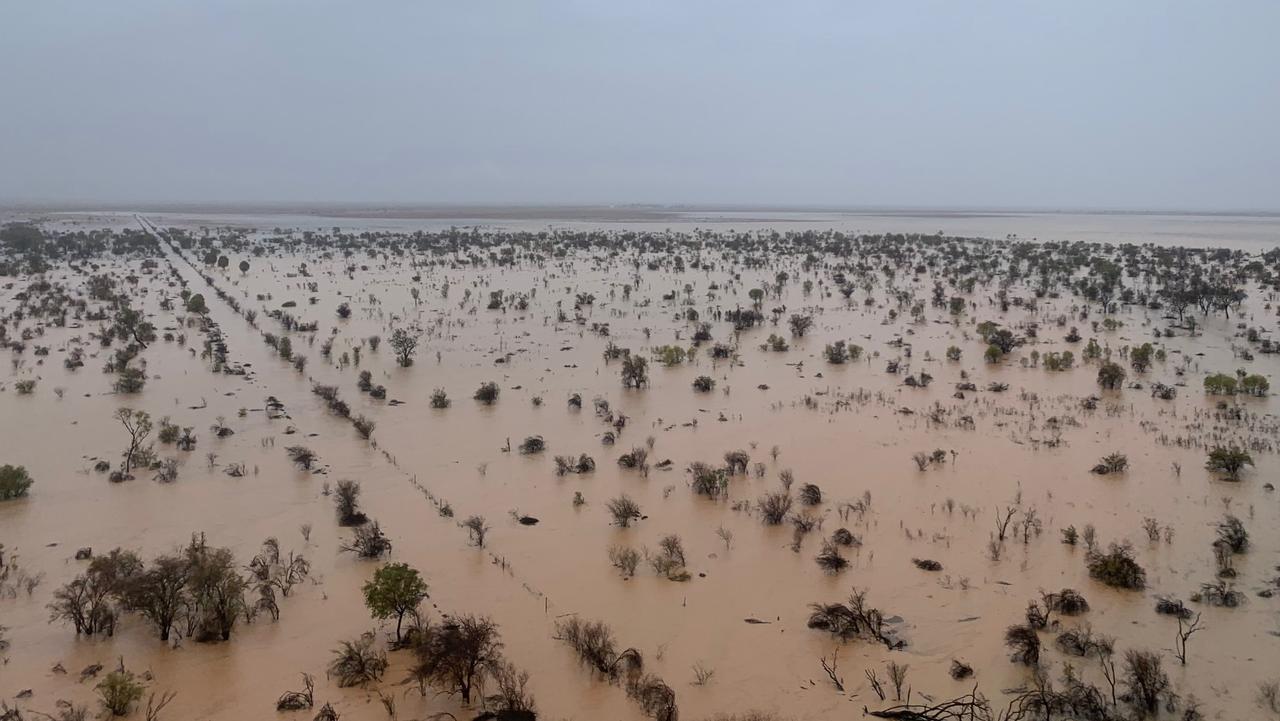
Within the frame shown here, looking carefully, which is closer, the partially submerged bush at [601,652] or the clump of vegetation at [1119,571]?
the partially submerged bush at [601,652]

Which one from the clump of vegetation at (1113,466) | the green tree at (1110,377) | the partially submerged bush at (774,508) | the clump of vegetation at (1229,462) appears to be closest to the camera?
the partially submerged bush at (774,508)

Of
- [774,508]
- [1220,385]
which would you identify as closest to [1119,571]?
[774,508]

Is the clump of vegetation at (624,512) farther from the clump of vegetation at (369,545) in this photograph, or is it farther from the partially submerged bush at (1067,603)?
the partially submerged bush at (1067,603)

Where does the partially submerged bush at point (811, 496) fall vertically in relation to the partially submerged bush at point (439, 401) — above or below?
below

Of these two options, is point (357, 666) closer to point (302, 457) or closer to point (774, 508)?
point (774, 508)

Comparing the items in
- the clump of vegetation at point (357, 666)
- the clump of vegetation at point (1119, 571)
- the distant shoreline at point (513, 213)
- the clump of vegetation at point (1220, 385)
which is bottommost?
the clump of vegetation at point (357, 666)

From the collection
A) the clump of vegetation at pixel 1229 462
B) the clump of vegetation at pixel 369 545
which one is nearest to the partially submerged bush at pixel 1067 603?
the clump of vegetation at pixel 1229 462

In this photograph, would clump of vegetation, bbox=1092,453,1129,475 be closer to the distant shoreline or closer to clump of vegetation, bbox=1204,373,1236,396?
clump of vegetation, bbox=1204,373,1236,396
